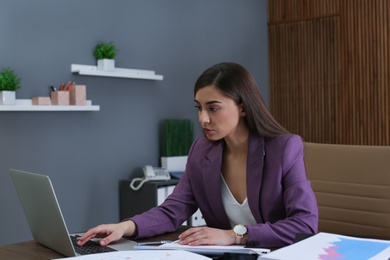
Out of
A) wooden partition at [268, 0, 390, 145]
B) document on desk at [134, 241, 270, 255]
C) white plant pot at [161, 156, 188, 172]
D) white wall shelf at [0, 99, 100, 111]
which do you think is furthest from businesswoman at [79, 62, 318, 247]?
wooden partition at [268, 0, 390, 145]

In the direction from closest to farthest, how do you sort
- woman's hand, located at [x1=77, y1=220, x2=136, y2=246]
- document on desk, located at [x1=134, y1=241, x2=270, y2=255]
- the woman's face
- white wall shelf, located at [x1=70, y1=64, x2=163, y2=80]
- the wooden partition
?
document on desk, located at [x1=134, y1=241, x2=270, y2=255] < woman's hand, located at [x1=77, y1=220, x2=136, y2=246] < the woman's face < white wall shelf, located at [x1=70, y1=64, x2=163, y2=80] < the wooden partition

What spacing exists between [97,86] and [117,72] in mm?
173

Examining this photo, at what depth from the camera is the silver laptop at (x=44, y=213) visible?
60.8 inches

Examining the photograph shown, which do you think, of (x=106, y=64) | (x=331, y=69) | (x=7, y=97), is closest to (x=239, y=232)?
(x=7, y=97)

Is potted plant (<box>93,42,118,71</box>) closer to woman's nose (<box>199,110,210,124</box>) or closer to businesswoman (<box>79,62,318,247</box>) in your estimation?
businesswoman (<box>79,62,318,247</box>)

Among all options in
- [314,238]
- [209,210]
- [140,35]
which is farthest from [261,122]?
[140,35]

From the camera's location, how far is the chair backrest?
2191mm

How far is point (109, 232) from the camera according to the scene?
1.83 m

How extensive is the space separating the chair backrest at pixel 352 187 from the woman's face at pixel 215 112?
1.79 ft

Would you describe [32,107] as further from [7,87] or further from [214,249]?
[214,249]

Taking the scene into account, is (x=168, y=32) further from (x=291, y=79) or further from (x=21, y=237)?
A: (x=21, y=237)

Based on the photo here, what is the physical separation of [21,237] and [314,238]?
100 inches

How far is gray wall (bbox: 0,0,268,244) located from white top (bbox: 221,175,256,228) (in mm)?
1838

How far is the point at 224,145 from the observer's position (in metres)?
2.19
